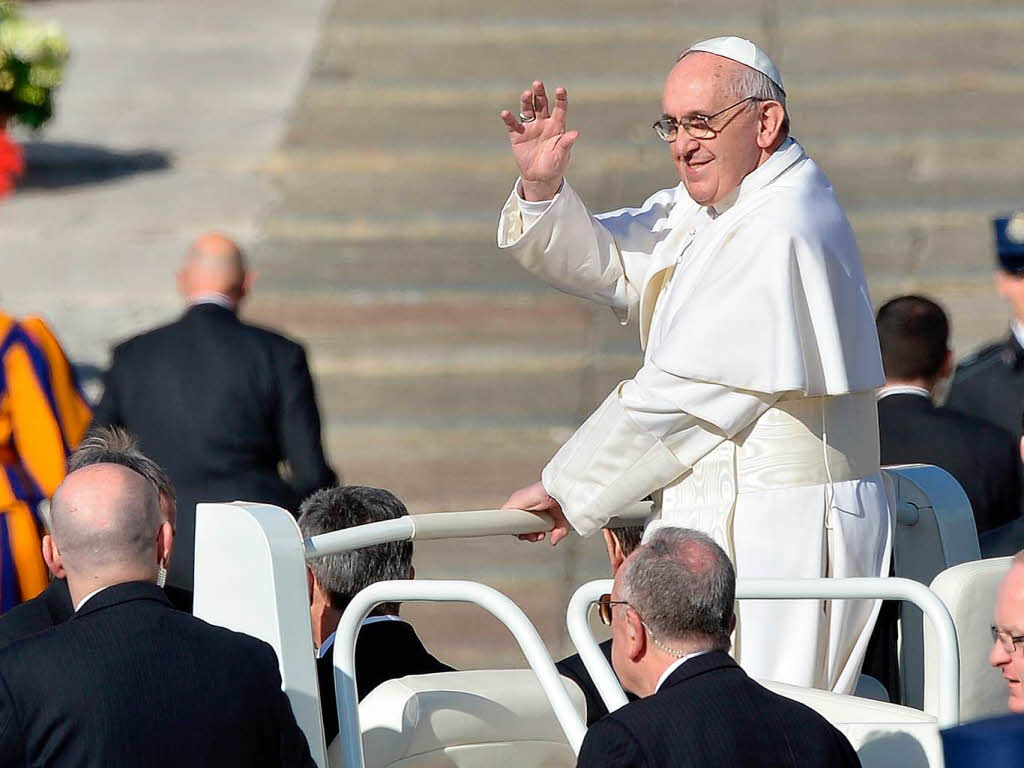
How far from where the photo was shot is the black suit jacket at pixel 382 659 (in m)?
3.37

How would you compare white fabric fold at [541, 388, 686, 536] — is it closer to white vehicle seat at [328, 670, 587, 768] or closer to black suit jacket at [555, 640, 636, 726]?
black suit jacket at [555, 640, 636, 726]

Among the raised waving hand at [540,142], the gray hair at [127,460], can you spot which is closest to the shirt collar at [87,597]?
the gray hair at [127,460]

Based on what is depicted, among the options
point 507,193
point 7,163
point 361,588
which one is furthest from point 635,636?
point 7,163

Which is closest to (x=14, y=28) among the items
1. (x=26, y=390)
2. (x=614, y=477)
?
(x=26, y=390)

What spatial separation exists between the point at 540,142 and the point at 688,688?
1.49 meters

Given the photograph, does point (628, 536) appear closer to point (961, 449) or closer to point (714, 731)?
point (714, 731)

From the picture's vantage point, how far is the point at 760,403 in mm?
3402

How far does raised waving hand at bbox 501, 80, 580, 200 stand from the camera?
12.1 ft

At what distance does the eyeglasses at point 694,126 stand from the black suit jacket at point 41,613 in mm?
1319

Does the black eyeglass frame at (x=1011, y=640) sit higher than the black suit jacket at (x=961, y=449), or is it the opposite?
the black suit jacket at (x=961, y=449)

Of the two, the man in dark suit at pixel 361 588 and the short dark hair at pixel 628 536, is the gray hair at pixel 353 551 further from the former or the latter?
the short dark hair at pixel 628 536

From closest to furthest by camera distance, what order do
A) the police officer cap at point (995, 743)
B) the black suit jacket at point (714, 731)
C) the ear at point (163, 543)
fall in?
1. the police officer cap at point (995, 743)
2. the black suit jacket at point (714, 731)
3. the ear at point (163, 543)

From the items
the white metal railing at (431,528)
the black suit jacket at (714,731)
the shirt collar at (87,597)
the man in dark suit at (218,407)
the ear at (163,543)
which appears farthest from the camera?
the man in dark suit at (218,407)

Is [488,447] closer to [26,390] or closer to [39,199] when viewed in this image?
[26,390]
